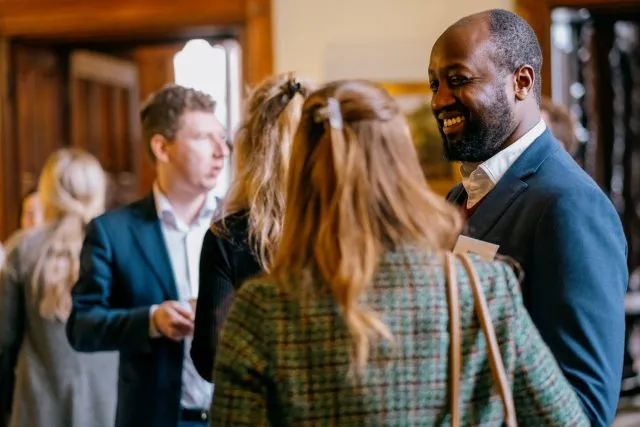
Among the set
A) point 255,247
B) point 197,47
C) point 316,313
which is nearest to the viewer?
point 316,313

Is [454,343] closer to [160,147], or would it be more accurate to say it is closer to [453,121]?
[453,121]

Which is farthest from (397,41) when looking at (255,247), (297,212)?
(297,212)

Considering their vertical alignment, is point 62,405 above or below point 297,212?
below

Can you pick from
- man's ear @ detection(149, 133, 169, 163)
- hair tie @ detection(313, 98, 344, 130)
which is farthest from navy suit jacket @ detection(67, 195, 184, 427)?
hair tie @ detection(313, 98, 344, 130)

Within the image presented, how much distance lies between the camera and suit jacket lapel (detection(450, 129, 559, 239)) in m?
1.74

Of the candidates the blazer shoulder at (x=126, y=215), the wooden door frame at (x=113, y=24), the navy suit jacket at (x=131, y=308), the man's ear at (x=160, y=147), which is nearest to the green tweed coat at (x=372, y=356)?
the navy suit jacket at (x=131, y=308)

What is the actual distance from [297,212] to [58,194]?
7.97ft

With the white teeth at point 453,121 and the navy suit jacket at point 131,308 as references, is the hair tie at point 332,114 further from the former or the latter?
the navy suit jacket at point 131,308

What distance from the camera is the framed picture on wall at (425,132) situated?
16.7ft

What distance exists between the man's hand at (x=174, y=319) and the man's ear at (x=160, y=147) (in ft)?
1.84

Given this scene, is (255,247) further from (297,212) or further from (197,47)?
(197,47)

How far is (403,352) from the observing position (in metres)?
1.31

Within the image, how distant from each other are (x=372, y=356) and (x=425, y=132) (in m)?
3.94

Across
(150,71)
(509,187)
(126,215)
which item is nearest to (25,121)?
(150,71)
